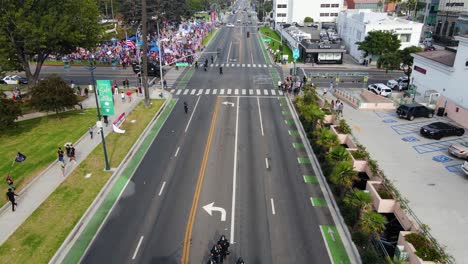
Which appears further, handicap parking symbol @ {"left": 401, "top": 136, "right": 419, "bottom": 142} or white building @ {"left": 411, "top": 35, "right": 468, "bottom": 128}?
white building @ {"left": 411, "top": 35, "right": 468, "bottom": 128}

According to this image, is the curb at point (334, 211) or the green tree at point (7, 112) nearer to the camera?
the curb at point (334, 211)

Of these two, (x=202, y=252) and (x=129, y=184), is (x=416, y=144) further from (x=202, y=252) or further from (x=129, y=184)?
(x=129, y=184)

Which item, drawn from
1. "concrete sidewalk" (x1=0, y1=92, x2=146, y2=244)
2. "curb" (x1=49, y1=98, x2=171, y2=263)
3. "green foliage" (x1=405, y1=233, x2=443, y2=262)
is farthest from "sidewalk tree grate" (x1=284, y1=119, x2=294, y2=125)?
"green foliage" (x1=405, y1=233, x2=443, y2=262)

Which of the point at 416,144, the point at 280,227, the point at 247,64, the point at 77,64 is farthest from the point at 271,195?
the point at 77,64

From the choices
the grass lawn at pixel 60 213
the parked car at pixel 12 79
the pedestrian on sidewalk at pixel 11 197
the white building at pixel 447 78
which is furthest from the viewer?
the parked car at pixel 12 79

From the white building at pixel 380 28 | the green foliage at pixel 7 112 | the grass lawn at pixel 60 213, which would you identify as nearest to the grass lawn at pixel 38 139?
the green foliage at pixel 7 112

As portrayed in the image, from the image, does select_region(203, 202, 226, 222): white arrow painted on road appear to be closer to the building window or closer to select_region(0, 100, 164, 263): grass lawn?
select_region(0, 100, 164, 263): grass lawn

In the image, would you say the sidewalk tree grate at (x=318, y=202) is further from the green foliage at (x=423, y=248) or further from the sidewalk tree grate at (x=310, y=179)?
the green foliage at (x=423, y=248)

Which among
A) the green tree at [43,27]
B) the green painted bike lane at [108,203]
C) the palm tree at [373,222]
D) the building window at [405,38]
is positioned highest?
the green tree at [43,27]
